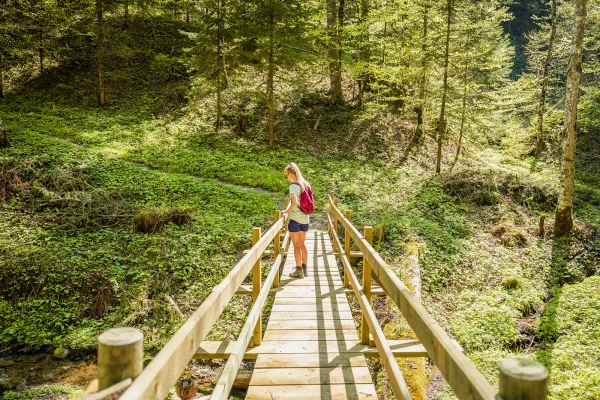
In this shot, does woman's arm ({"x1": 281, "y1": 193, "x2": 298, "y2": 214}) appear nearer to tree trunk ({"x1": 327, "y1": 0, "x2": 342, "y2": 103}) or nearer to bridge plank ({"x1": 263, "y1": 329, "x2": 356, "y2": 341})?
bridge plank ({"x1": 263, "y1": 329, "x2": 356, "y2": 341})

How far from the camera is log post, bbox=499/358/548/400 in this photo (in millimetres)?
1110

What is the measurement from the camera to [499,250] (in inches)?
442

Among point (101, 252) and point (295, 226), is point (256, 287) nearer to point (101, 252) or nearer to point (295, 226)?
point (295, 226)

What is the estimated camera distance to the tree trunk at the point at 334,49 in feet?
69.6

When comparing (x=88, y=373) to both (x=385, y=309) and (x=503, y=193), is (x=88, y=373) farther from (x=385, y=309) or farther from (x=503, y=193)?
(x=503, y=193)

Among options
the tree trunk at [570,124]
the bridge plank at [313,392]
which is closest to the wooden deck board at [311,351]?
the bridge plank at [313,392]

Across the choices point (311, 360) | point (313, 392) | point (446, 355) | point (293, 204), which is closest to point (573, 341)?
point (311, 360)

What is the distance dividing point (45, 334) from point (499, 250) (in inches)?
474

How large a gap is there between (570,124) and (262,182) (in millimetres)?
10990

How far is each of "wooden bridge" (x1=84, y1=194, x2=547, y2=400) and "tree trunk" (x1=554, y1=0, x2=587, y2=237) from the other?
9.20m

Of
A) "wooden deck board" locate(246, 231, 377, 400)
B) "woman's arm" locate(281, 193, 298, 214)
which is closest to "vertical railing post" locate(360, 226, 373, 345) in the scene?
"wooden deck board" locate(246, 231, 377, 400)

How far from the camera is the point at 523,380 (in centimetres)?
112

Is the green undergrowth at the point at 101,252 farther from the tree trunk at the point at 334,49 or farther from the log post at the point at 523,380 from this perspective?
the tree trunk at the point at 334,49

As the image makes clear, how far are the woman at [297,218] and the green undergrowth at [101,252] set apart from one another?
108 inches
